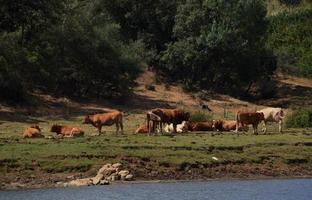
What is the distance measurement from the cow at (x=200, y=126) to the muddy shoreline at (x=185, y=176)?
365 inches

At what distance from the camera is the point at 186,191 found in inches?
1147

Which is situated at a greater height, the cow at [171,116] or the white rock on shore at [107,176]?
the cow at [171,116]

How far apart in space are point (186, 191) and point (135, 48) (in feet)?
142

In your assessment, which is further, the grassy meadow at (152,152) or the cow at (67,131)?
the cow at (67,131)

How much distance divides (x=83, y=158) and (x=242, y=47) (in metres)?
42.5

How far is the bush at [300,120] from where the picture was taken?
47750 mm

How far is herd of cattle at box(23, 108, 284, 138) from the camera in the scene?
40.0m

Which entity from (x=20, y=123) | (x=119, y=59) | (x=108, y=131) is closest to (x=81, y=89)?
(x=119, y=59)

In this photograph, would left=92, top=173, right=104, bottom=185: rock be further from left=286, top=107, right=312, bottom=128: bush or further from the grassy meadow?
left=286, top=107, right=312, bottom=128: bush

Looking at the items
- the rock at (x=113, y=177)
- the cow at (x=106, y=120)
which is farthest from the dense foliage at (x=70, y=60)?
the rock at (x=113, y=177)

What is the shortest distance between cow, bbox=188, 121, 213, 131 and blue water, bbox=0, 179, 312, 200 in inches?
445

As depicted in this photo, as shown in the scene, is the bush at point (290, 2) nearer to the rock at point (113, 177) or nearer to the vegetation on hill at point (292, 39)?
the vegetation on hill at point (292, 39)

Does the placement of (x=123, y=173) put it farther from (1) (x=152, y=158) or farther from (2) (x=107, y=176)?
(1) (x=152, y=158)

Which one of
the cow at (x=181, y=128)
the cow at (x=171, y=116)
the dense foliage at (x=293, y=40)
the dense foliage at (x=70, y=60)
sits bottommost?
the cow at (x=181, y=128)
